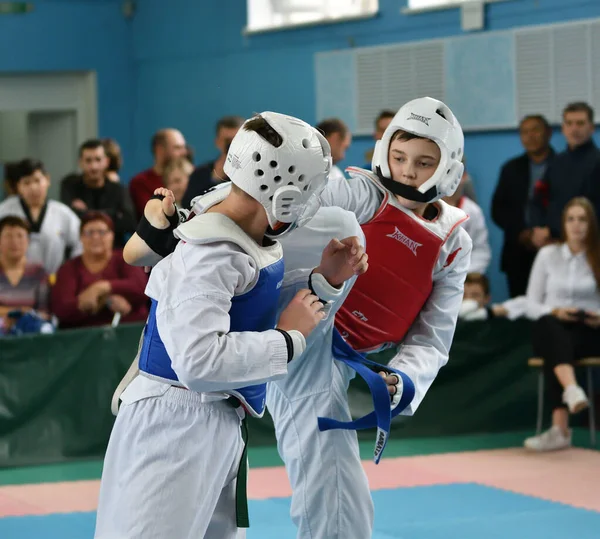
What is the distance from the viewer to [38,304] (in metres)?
8.34

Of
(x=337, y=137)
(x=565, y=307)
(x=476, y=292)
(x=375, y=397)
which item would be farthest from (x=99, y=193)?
(x=375, y=397)

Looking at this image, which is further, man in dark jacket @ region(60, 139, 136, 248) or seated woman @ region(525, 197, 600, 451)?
man in dark jacket @ region(60, 139, 136, 248)

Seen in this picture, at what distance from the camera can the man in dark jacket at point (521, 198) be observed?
9.80 m

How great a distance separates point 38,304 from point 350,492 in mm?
4811

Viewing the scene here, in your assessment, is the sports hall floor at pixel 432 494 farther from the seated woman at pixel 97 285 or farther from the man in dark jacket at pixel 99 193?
the man in dark jacket at pixel 99 193

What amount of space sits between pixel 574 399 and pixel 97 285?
11.7 feet

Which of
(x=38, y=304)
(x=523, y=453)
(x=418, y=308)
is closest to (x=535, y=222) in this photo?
(x=523, y=453)

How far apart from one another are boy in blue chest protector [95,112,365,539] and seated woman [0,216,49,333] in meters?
5.15

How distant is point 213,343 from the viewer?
302cm

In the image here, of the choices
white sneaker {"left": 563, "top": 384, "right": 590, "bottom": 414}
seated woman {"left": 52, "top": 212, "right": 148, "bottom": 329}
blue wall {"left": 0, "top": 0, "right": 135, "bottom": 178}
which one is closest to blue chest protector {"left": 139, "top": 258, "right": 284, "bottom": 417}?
seated woman {"left": 52, "top": 212, "right": 148, "bottom": 329}

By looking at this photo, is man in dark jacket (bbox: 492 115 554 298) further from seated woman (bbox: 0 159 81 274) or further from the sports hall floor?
seated woman (bbox: 0 159 81 274)

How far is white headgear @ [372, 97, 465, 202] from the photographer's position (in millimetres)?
4070

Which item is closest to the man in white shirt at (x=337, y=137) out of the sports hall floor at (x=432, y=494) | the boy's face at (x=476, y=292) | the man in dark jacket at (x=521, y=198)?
the boy's face at (x=476, y=292)

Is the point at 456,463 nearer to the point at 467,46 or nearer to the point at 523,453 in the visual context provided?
the point at 523,453
